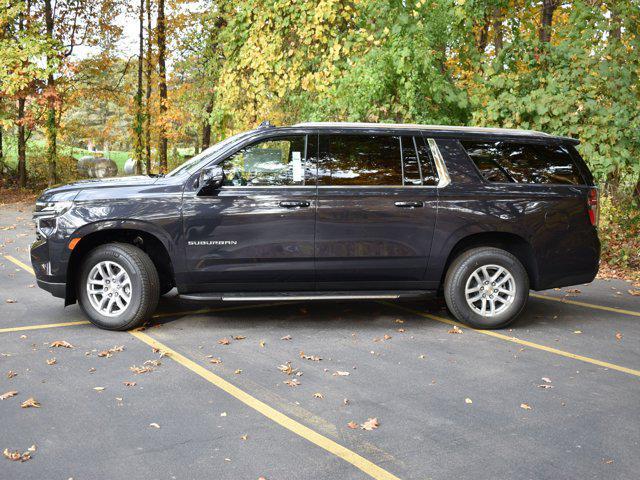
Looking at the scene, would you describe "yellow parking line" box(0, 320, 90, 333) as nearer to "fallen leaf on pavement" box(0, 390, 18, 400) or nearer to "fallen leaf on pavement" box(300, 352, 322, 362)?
"fallen leaf on pavement" box(0, 390, 18, 400)

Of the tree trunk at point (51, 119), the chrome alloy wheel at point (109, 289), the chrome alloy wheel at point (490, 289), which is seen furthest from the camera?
the tree trunk at point (51, 119)

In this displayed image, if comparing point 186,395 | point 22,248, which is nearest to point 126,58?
point 22,248

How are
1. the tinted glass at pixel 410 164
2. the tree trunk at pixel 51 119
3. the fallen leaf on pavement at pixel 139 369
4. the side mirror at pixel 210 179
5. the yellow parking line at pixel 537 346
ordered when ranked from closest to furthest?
the fallen leaf on pavement at pixel 139 369
the yellow parking line at pixel 537 346
the side mirror at pixel 210 179
the tinted glass at pixel 410 164
the tree trunk at pixel 51 119

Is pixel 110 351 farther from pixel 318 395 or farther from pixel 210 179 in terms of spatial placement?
pixel 318 395

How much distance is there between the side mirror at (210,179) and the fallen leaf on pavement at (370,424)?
2.98 metres

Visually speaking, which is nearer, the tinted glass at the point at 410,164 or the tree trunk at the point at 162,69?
the tinted glass at the point at 410,164

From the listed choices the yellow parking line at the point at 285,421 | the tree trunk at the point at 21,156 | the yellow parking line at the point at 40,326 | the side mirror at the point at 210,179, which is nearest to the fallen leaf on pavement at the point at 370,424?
the yellow parking line at the point at 285,421

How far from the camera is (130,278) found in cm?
666

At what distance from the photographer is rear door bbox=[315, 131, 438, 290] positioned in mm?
6695

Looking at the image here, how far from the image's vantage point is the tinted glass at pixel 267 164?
671 cm

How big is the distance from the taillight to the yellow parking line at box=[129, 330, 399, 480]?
4.21 meters

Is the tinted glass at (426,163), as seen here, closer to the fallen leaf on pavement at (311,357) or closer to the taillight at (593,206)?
the taillight at (593,206)

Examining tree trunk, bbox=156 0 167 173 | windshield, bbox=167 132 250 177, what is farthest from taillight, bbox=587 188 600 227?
tree trunk, bbox=156 0 167 173

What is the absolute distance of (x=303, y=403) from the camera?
477cm
